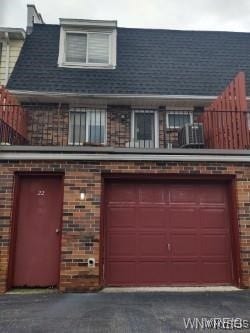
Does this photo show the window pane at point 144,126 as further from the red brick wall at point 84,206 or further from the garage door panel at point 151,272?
the garage door panel at point 151,272

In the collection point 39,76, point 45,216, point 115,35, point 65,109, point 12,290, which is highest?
point 115,35

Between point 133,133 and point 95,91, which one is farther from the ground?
point 95,91

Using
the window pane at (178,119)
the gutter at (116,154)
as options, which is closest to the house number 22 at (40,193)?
the gutter at (116,154)

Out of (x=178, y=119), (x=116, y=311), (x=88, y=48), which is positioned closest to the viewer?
(x=116, y=311)

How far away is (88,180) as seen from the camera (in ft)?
22.9

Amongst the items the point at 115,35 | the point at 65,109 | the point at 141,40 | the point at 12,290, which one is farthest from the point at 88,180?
the point at 141,40

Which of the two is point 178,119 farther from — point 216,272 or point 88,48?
point 216,272

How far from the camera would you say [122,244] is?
7141 millimetres

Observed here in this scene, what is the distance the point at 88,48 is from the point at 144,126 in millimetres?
3392

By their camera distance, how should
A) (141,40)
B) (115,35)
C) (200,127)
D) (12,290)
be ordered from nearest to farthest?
(12,290) → (200,127) → (115,35) → (141,40)

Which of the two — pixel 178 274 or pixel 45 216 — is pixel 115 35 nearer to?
pixel 45 216

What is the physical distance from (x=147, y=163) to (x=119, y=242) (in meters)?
1.76

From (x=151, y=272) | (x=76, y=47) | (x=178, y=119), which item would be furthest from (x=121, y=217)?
(x=76, y=47)

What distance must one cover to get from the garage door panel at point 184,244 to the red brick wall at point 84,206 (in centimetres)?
94
